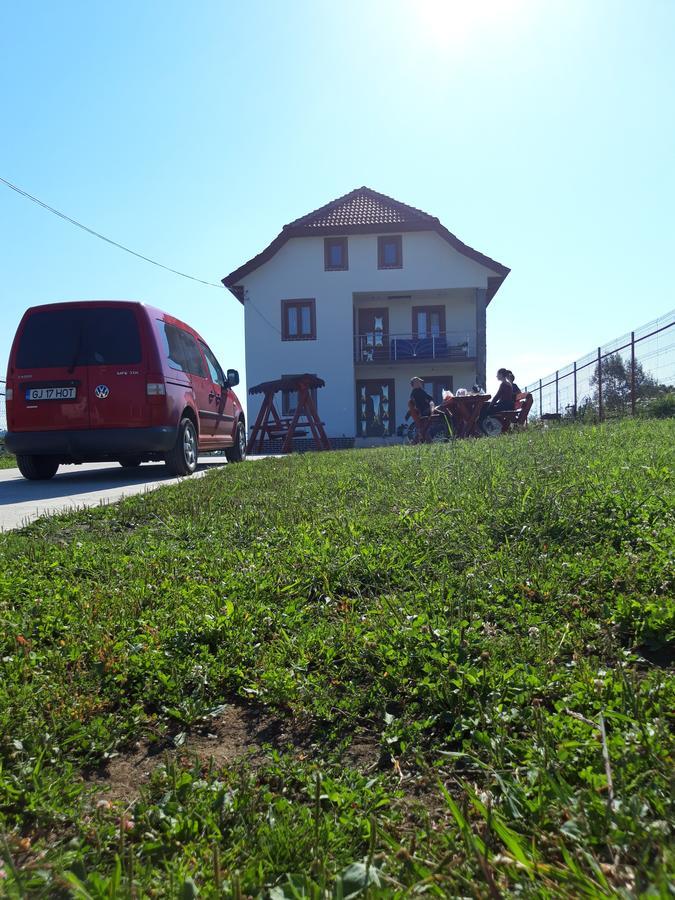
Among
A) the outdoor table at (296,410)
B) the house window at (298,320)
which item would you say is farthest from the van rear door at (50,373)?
the house window at (298,320)

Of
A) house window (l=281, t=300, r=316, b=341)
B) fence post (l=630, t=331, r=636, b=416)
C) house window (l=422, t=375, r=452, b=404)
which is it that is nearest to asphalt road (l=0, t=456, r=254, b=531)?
fence post (l=630, t=331, r=636, b=416)

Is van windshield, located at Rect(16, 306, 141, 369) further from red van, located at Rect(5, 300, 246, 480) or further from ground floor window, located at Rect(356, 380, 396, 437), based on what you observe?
ground floor window, located at Rect(356, 380, 396, 437)

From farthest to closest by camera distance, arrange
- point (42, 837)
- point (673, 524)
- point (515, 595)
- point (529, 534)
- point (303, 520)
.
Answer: point (303, 520) → point (529, 534) → point (673, 524) → point (515, 595) → point (42, 837)

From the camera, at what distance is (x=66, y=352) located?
8.27 meters

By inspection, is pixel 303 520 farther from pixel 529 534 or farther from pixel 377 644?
pixel 377 644

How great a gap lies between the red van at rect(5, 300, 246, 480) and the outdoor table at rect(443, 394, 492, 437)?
7.62 metres

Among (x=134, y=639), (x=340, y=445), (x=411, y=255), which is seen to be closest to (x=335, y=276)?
(x=411, y=255)

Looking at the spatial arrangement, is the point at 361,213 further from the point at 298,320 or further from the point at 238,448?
the point at 238,448

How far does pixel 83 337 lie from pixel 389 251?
75.7ft

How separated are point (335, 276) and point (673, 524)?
27.6m

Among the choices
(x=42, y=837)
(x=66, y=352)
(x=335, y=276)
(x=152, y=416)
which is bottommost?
(x=42, y=837)

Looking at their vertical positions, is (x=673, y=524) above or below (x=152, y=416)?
below

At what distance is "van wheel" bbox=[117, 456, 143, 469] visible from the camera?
392 inches

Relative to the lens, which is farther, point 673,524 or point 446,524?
point 446,524
